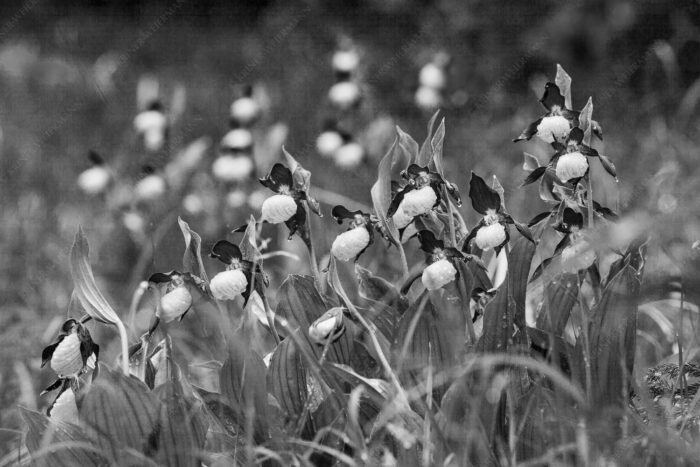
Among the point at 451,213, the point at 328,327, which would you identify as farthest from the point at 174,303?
the point at 451,213

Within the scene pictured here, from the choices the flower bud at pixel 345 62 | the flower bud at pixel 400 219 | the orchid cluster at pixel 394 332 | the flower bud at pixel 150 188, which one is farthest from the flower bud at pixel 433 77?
the flower bud at pixel 400 219

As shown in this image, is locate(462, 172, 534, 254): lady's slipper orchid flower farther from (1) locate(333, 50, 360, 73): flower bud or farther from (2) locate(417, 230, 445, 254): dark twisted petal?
(1) locate(333, 50, 360, 73): flower bud

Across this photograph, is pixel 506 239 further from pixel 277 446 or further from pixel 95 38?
pixel 95 38

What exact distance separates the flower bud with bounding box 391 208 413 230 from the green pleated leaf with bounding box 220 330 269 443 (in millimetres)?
309

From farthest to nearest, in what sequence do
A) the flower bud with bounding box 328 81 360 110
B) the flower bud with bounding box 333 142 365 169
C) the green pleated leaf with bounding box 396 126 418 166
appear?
the flower bud with bounding box 328 81 360 110
the flower bud with bounding box 333 142 365 169
the green pleated leaf with bounding box 396 126 418 166

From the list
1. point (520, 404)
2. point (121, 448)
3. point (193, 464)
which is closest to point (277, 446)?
point (193, 464)

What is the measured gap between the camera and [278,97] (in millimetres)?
4688

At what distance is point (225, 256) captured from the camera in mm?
1440

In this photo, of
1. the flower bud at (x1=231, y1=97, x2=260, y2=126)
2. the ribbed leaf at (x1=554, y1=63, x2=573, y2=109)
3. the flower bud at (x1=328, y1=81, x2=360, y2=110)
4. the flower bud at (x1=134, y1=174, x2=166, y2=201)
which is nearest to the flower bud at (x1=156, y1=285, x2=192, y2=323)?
the ribbed leaf at (x1=554, y1=63, x2=573, y2=109)

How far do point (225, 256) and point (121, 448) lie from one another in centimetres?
33

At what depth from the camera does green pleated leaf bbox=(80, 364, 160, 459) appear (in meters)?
1.29

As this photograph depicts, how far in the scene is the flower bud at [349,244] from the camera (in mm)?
1427

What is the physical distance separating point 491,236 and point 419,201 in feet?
0.42

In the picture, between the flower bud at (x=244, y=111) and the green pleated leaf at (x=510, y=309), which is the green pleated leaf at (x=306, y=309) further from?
the flower bud at (x=244, y=111)
